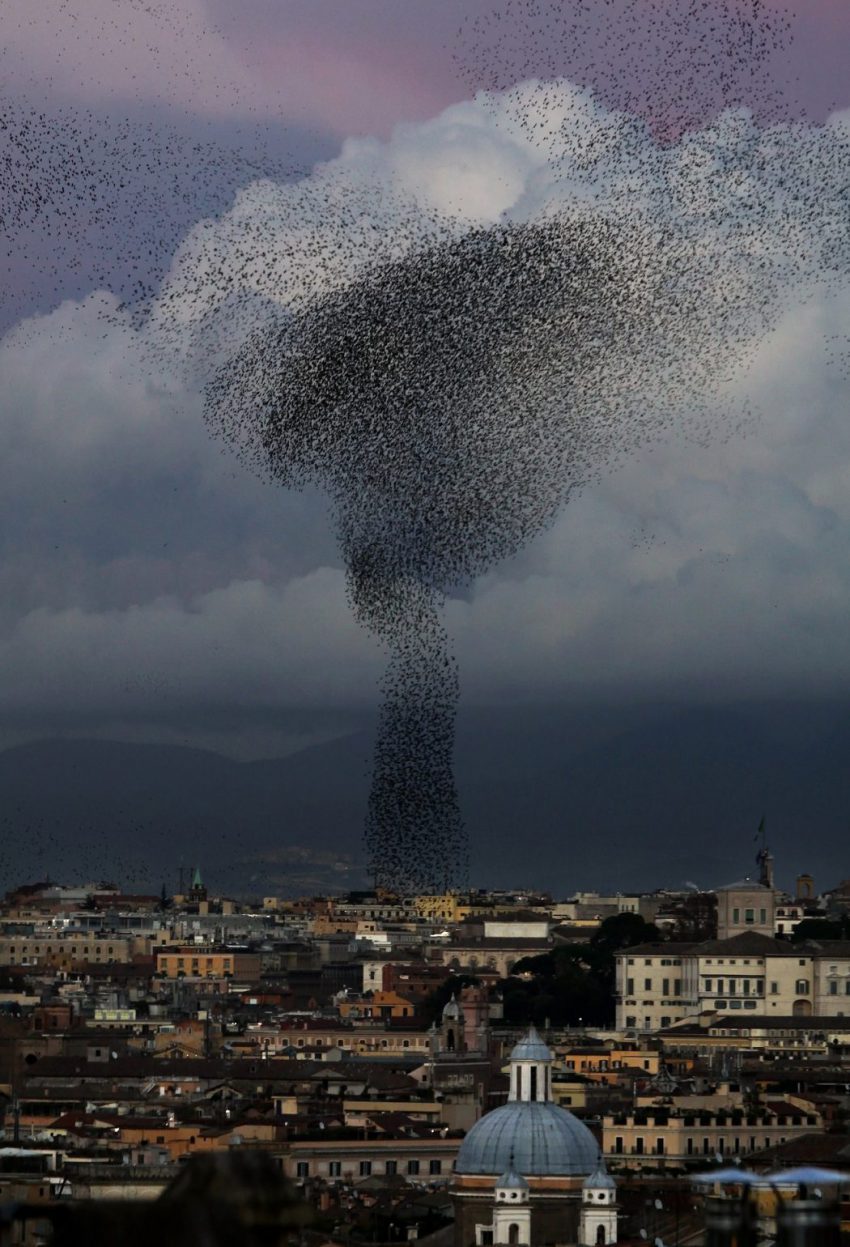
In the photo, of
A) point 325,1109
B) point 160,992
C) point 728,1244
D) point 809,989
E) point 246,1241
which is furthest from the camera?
point 160,992

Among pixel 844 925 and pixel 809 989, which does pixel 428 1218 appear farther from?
pixel 844 925

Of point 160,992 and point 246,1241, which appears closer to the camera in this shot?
point 246,1241

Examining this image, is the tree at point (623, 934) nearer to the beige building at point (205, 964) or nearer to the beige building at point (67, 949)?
the beige building at point (205, 964)

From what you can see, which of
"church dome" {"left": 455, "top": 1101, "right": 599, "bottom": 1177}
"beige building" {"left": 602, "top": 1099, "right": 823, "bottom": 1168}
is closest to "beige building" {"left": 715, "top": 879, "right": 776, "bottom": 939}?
"beige building" {"left": 602, "top": 1099, "right": 823, "bottom": 1168}

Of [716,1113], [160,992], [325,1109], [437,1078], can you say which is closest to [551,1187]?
[716,1113]

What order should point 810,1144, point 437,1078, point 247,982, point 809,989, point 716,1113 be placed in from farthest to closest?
point 247,982 < point 809,989 < point 437,1078 < point 716,1113 < point 810,1144

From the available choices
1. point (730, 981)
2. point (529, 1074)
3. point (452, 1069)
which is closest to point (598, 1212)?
point (529, 1074)

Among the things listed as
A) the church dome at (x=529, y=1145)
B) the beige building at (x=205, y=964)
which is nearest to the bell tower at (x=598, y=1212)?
the church dome at (x=529, y=1145)

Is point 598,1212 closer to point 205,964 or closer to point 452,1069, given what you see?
point 452,1069

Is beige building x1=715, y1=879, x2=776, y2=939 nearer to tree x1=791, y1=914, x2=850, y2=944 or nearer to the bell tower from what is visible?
tree x1=791, y1=914, x2=850, y2=944
